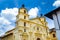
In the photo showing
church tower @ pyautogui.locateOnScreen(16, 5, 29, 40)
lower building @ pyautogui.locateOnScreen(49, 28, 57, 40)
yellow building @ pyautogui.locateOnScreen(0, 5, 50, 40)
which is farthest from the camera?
lower building @ pyautogui.locateOnScreen(49, 28, 57, 40)

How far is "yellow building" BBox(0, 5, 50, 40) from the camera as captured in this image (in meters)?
32.9

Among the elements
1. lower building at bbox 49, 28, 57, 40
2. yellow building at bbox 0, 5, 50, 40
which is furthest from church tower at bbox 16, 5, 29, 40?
lower building at bbox 49, 28, 57, 40

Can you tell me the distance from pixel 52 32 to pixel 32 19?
340 inches

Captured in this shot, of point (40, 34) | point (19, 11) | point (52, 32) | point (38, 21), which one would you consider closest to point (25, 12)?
point (19, 11)

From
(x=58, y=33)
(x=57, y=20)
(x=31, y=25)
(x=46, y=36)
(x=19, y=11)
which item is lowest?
(x=58, y=33)

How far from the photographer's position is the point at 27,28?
113ft

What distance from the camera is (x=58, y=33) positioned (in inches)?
252

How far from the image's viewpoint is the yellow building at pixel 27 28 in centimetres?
3294

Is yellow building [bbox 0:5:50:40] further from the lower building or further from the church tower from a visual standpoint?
the lower building

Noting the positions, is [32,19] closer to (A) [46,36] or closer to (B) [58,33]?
(A) [46,36]

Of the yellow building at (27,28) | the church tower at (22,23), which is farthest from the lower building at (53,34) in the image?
the church tower at (22,23)

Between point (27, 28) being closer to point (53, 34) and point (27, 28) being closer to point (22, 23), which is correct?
point (22, 23)

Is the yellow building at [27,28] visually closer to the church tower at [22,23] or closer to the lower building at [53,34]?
the church tower at [22,23]

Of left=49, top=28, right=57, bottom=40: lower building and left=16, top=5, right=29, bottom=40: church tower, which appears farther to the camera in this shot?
left=49, top=28, right=57, bottom=40: lower building
